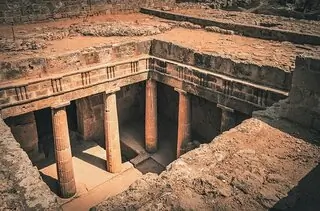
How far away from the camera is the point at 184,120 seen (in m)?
9.38

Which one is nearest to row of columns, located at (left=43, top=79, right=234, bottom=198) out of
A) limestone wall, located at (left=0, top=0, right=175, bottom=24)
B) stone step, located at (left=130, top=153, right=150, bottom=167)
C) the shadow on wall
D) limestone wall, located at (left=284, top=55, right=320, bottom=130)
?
stone step, located at (left=130, top=153, right=150, bottom=167)

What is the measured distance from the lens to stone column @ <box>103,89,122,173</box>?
900cm

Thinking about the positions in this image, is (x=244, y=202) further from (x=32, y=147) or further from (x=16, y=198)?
(x=32, y=147)

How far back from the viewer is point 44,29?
1087 centimetres

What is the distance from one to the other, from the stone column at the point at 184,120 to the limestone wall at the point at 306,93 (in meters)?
4.65

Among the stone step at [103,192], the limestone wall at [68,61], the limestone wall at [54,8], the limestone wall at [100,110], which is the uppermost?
the limestone wall at [54,8]


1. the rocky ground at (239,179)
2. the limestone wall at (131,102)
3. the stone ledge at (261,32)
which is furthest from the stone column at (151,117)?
the rocky ground at (239,179)

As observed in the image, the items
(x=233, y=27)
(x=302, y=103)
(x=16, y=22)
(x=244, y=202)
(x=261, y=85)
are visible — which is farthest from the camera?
(x=16, y=22)

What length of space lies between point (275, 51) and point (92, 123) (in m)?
6.89

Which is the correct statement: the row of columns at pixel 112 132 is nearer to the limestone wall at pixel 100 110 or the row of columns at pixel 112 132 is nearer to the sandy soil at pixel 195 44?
the sandy soil at pixel 195 44

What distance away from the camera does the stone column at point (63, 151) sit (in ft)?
26.1

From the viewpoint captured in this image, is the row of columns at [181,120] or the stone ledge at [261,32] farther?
the stone ledge at [261,32]

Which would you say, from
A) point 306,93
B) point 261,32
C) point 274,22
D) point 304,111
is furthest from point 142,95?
point 306,93

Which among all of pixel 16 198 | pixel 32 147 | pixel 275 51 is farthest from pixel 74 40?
pixel 16 198
